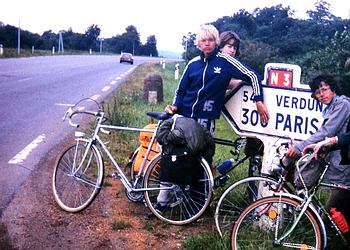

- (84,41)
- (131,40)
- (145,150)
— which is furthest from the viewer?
(84,41)

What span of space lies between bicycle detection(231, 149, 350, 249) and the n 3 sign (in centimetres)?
69

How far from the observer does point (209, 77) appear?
4641 mm

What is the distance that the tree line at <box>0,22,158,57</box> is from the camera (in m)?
42.1

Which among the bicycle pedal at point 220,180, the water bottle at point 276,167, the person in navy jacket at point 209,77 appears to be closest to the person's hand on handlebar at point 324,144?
the water bottle at point 276,167

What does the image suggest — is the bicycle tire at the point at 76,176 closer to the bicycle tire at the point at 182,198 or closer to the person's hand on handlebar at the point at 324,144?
the bicycle tire at the point at 182,198

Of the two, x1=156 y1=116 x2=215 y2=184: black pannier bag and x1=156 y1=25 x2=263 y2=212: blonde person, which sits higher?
x1=156 y1=25 x2=263 y2=212: blonde person

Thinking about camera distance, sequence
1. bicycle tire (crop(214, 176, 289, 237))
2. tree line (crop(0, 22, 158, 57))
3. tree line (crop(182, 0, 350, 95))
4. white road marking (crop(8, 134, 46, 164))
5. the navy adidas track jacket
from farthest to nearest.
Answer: tree line (crop(0, 22, 158, 57)) < tree line (crop(182, 0, 350, 95)) < white road marking (crop(8, 134, 46, 164)) < the navy adidas track jacket < bicycle tire (crop(214, 176, 289, 237))

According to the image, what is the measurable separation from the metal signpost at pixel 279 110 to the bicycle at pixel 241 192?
175 mm

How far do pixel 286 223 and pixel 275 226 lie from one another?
0.31 feet

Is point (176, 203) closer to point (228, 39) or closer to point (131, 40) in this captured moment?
point (228, 39)

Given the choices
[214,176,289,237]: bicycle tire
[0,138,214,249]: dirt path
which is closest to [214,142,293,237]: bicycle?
[214,176,289,237]: bicycle tire

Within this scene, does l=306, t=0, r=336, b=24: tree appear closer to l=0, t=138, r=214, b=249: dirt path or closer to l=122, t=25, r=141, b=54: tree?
l=122, t=25, r=141, b=54: tree

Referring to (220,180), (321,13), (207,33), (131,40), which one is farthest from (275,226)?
(131,40)

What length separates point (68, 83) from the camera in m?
18.4
